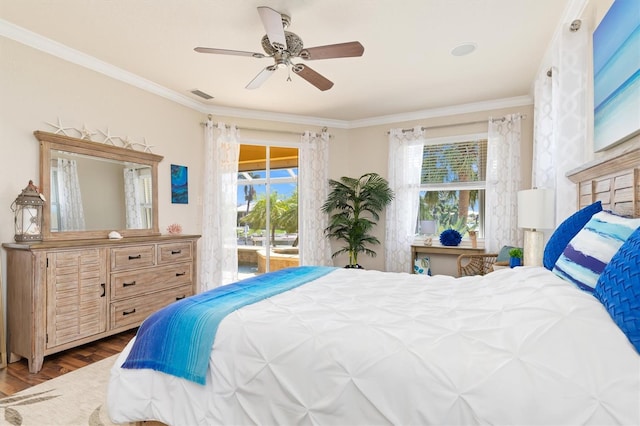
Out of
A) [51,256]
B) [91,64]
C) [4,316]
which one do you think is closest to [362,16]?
[91,64]

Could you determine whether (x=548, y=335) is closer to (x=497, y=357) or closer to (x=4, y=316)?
(x=497, y=357)

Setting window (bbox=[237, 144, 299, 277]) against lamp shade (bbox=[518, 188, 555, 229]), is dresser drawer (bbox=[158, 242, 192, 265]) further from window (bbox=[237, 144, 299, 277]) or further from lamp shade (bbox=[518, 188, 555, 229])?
lamp shade (bbox=[518, 188, 555, 229])

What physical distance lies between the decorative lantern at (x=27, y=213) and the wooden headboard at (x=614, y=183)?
3.96 meters

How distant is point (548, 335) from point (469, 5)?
7.86ft

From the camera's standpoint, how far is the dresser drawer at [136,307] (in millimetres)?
2957

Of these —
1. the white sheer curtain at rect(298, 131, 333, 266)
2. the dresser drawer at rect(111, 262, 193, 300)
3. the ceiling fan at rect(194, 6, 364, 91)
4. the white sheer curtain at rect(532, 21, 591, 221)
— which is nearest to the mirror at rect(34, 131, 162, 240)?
the dresser drawer at rect(111, 262, 193, 300)

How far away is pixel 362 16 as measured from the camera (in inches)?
97.7

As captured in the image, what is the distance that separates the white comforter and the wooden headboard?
0.55 metres

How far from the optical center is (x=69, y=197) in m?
3.00

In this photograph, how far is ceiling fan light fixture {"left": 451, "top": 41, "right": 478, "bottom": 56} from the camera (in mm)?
2873

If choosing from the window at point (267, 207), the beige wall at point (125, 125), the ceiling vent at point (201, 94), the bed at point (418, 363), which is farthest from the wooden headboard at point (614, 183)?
the ceiling vent at point (201, 94)

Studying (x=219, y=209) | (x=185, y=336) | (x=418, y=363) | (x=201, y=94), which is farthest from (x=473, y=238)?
(x=201, y=94)

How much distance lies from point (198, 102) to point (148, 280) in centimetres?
248

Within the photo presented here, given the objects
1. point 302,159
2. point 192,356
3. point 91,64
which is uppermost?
point 91,64
